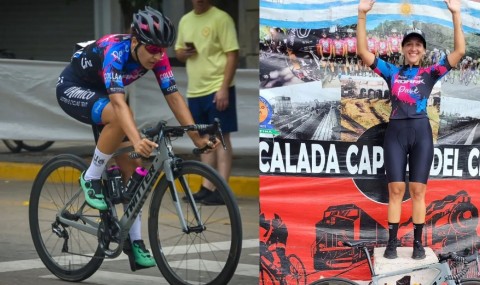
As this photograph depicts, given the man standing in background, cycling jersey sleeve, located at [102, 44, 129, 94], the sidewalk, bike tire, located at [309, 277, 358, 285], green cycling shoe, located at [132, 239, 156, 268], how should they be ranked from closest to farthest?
bike tire, located at [309, 277, 358, 285] < cycling jersey sleeve, located at [102, 44, 129, 94] < green cycling shoe, located at [132, 239, 156, 268] < the man standing in background < the sidewalk

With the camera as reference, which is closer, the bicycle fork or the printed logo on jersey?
the bicycle fork

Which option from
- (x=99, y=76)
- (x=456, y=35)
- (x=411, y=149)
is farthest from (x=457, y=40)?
(x=99, y=76)

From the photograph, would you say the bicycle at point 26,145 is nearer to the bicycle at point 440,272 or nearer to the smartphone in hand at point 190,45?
the smartphone in hand at point 190,45

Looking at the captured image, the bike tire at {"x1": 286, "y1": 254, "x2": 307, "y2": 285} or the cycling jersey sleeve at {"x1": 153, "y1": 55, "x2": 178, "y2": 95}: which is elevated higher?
the cycling jersey sleeve at {"x1": 153, "y1": 55, "x2": 178, "y2": 95}

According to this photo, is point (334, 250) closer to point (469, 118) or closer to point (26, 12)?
point (469, 118)

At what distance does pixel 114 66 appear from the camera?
685cm

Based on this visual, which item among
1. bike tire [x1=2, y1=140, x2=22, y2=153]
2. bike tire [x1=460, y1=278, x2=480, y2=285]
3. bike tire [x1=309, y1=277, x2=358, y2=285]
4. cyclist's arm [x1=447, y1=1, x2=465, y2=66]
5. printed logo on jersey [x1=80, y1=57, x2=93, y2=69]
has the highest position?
cyclist's arm [x1=447, y1=1, x2=465, y2=66]

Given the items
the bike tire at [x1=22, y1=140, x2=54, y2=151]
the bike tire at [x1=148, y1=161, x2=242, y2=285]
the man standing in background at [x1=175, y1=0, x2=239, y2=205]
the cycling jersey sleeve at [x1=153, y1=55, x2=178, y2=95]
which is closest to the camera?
the bike tire at [x1=148, y1=161, x2=242, y2=285]

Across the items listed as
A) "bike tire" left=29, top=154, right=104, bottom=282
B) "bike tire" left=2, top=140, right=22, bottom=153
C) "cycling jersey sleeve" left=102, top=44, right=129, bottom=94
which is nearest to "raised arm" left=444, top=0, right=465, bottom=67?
"cycling jersey sleeve" left=102, top=44, right=129, bottom=94

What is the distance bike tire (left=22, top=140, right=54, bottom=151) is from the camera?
49.4 ft

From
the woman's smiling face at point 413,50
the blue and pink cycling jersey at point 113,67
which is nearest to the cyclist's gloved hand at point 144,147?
the blue and pink cycling jersey at point 113,67

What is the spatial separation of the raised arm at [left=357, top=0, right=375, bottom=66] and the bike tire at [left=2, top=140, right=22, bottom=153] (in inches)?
375

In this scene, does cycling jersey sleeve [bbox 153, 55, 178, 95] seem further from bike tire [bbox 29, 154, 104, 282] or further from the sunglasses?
bike tire [bbox 29, 154, 104, 282]

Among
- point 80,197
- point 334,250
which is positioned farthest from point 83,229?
point 334,250
